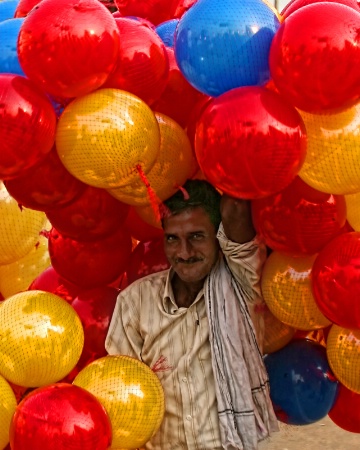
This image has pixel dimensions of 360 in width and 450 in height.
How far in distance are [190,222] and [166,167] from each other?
24 cm

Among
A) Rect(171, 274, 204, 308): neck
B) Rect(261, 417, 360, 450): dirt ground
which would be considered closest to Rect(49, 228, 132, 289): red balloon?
Rect(171, 274, 204, 308): neck

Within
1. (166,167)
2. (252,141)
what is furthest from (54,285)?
(252,141)

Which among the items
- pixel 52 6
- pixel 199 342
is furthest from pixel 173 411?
pixel 52 6

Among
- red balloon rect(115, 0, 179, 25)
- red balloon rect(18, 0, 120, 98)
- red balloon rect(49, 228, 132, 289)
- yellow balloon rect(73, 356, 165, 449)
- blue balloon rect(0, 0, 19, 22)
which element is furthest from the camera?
blue balloon rect(0, 0, 19, 22)

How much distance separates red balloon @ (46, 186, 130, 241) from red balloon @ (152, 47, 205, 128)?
0.37m

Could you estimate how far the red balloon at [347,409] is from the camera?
2914 millimetres

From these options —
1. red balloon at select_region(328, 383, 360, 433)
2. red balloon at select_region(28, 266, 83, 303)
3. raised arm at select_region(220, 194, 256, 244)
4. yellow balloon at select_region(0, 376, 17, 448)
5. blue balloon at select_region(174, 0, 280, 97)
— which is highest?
blue balloon at select_region(174, 0, 280, 97)

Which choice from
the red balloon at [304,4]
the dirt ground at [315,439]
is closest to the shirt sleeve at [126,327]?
the red balloon at [304,4]

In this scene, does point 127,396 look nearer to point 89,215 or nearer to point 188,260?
point 188,260

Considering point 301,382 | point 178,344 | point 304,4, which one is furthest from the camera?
point 301,382

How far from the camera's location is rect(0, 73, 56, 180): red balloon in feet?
7.77

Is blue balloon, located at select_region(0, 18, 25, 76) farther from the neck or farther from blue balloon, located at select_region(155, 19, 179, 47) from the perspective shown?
the neck

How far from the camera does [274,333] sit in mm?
2914

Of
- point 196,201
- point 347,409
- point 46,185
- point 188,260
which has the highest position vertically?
point 46,185
